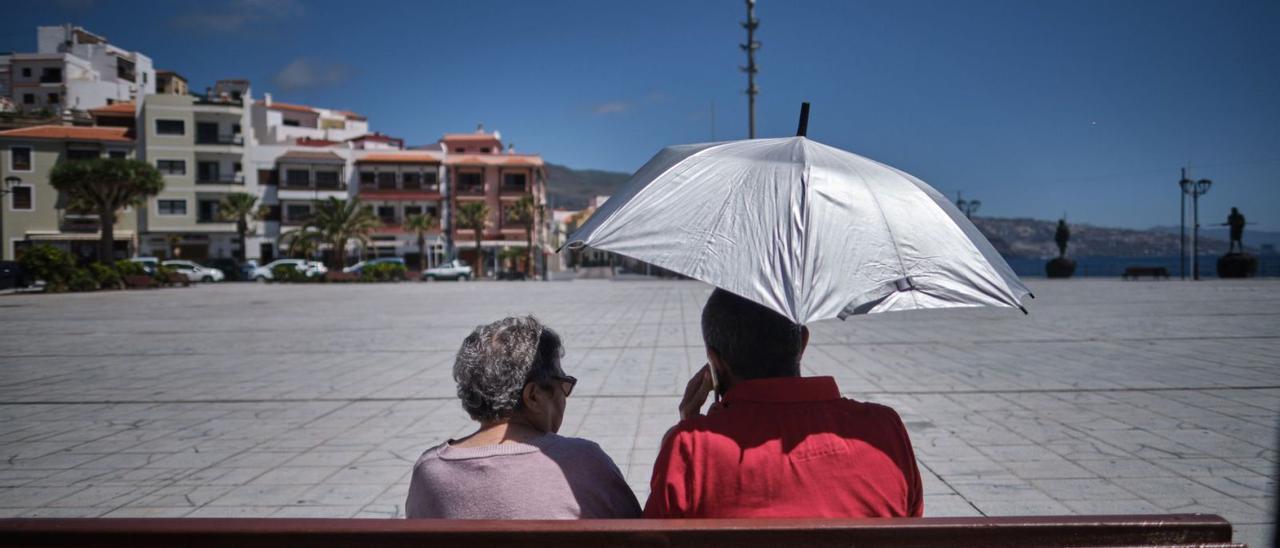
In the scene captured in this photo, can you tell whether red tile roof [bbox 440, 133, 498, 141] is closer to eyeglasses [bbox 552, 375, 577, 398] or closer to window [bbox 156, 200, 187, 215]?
window [bbox 156, 200, 187, 215]

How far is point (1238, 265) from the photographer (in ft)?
105

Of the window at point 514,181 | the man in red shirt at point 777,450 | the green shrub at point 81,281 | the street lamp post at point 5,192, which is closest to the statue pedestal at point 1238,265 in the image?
the man in red shirt at point 777,450

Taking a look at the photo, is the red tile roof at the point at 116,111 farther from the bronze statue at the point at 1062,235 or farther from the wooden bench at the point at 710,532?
the wooden bench at the point at 710,532

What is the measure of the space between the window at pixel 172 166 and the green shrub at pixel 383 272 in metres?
22.3

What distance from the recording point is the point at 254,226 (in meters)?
59.2

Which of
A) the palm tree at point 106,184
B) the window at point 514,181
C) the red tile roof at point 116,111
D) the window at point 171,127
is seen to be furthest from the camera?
Result: the window at point 514,181

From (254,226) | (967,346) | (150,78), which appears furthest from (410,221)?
(967,346)

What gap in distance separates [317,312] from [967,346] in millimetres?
15708

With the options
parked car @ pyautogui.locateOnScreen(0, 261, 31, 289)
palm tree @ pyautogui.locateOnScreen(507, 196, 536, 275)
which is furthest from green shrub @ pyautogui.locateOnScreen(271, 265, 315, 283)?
parked car @ pyautogui.locateOnScreen(0, 261, 31, 289)

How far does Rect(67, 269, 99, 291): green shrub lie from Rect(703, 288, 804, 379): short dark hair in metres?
17.5

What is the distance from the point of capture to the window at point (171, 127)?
185 ft

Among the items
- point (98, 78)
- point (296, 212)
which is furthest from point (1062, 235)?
point (98, 78)

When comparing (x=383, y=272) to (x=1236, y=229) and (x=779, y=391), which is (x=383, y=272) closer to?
(x=1236, y=229)

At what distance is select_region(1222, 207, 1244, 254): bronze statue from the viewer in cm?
3241
